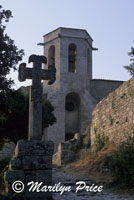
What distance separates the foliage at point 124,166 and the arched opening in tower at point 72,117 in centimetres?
1951

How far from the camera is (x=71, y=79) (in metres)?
29.0

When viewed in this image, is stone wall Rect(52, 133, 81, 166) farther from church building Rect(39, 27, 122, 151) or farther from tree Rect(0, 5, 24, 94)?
church building Rect(39, 27, 122, 151)

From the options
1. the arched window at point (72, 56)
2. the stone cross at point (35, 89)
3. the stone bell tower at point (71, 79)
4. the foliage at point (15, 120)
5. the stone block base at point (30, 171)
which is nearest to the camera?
the stone block base at point (30, 171)

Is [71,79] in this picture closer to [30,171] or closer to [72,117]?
[72,117]

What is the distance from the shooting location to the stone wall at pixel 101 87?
97.2 feet

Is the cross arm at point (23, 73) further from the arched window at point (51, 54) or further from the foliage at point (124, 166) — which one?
the arched window at point (51, 54)

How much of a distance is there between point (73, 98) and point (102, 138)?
48.4 feet

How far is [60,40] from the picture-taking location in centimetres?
2903

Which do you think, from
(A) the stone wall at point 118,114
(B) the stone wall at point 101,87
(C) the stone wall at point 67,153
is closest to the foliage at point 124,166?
(A) the stone wall at point 118,114

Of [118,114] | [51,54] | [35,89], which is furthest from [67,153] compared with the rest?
[51,54]

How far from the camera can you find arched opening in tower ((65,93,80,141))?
94.2ft

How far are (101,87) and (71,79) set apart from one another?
9.61ft

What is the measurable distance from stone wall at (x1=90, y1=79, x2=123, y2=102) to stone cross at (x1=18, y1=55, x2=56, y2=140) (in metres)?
21.7

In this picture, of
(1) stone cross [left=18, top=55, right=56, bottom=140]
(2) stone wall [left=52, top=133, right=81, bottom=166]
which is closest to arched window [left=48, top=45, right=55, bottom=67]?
(2) stone wall [left=52, top=133, right=81, bottom=166]
